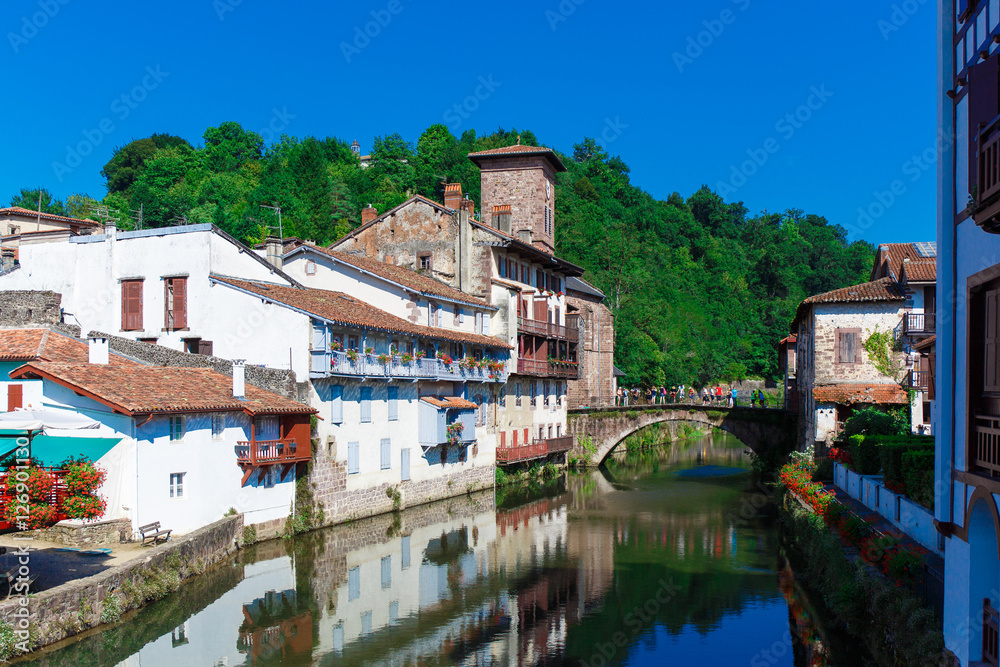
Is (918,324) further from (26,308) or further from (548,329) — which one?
(26,308)

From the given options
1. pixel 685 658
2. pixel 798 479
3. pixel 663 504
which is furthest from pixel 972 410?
Result: pixel 663 504

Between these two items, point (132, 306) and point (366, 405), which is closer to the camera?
point (132, 306)

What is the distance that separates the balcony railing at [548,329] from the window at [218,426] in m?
21.7

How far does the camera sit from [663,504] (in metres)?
37.5

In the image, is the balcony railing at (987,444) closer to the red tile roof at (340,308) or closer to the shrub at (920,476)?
the shrub at (920,476)

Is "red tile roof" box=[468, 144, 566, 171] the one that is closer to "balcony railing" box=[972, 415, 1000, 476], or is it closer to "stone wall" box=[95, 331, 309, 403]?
"stone wall" box=[95, 331, 309, 403]

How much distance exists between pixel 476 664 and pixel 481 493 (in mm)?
22266

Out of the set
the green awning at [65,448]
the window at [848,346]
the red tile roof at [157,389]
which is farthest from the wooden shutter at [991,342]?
the window at [848,346]

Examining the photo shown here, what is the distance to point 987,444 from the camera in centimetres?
1055

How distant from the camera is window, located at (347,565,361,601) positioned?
21844 millimetres

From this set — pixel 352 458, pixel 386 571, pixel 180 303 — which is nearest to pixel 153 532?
pixel 386 571

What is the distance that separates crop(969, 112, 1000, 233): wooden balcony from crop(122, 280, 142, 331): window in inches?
1074

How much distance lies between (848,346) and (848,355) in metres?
0.37

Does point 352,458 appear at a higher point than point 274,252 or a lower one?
lower
